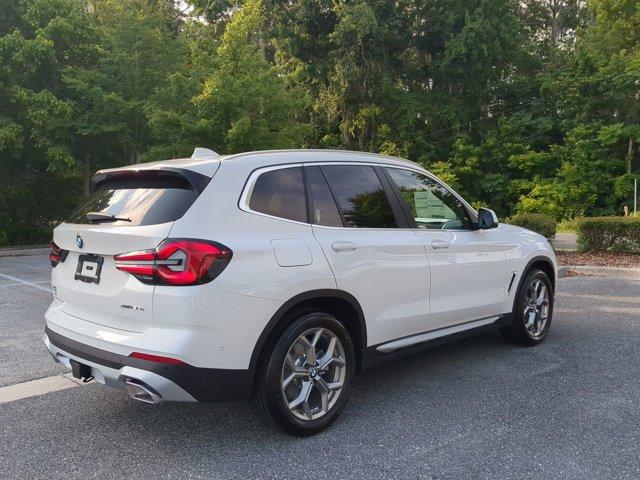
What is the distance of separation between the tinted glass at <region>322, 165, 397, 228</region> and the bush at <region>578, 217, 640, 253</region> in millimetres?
9719

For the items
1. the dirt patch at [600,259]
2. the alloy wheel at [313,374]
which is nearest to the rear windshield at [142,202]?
the alloy wheel at [313,374]

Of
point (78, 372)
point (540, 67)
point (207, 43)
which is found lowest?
point (78, 372)

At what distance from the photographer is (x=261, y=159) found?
349 centimetres

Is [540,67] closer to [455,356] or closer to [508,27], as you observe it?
[508,27]

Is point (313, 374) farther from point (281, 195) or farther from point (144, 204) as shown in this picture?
point (144, 204)

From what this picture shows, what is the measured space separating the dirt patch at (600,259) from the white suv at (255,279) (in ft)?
24.8

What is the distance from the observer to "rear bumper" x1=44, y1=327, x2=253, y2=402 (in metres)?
2.89

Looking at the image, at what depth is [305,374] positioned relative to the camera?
11.1 ft

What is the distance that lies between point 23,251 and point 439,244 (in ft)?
52.4

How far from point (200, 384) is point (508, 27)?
27646mm

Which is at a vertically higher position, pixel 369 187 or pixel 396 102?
pixel 396 102

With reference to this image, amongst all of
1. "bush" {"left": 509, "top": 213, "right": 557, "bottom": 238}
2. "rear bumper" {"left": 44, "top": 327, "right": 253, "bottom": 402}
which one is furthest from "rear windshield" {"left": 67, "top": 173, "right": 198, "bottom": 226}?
"bush" {"left": 509, "top": 213, "right": 557, "bottom": 238}


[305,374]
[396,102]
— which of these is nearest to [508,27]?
[396,102]

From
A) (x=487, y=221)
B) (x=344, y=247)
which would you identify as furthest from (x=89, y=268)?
(x=487, y=221)
